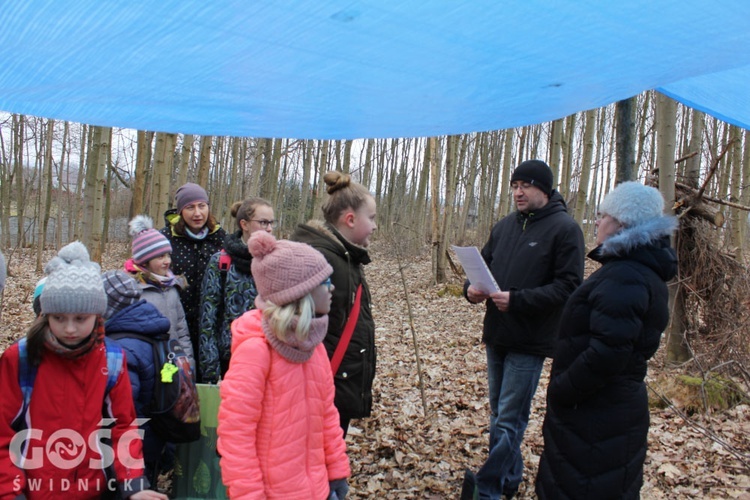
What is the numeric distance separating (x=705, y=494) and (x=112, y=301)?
157 inches

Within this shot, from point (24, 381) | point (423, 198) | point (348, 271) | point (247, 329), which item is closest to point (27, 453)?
point (24, 381)

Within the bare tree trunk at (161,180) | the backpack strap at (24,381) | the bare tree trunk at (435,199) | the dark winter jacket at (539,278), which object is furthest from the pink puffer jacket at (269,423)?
the bare tree trunk at (435,199)

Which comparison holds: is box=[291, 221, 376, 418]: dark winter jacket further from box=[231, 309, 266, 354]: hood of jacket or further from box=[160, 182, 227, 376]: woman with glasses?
box=[160, 182, 227, 376]: woman with glasses

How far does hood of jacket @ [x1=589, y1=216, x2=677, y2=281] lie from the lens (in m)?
2.20

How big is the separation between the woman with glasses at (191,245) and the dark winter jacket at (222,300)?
0.37 m

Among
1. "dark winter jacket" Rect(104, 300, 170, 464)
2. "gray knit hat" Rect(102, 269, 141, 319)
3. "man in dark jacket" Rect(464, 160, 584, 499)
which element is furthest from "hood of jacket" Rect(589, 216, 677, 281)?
"gray knit hat" Rect(102, 269, 141, 319)

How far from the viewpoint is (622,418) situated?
7.31 ft

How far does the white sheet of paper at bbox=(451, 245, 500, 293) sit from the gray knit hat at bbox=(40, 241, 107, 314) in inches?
74.1

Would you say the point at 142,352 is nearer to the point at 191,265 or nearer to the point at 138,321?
the point at 138,321

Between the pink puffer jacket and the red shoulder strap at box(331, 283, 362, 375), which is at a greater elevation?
the red shoulder strap at box(331, 283, 362, 375)

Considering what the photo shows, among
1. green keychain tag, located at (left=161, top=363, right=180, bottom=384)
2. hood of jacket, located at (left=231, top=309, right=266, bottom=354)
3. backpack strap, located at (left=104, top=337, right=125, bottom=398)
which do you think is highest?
hood of jacket, located at (left=231, top=309, right=266, bottom=354)

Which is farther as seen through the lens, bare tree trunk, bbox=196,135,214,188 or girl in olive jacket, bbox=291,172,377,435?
bare tree trunk, bbox=196,135,214,188

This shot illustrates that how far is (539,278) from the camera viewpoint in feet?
9.60

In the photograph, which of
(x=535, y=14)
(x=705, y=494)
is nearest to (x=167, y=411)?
(x=535, y=14)
